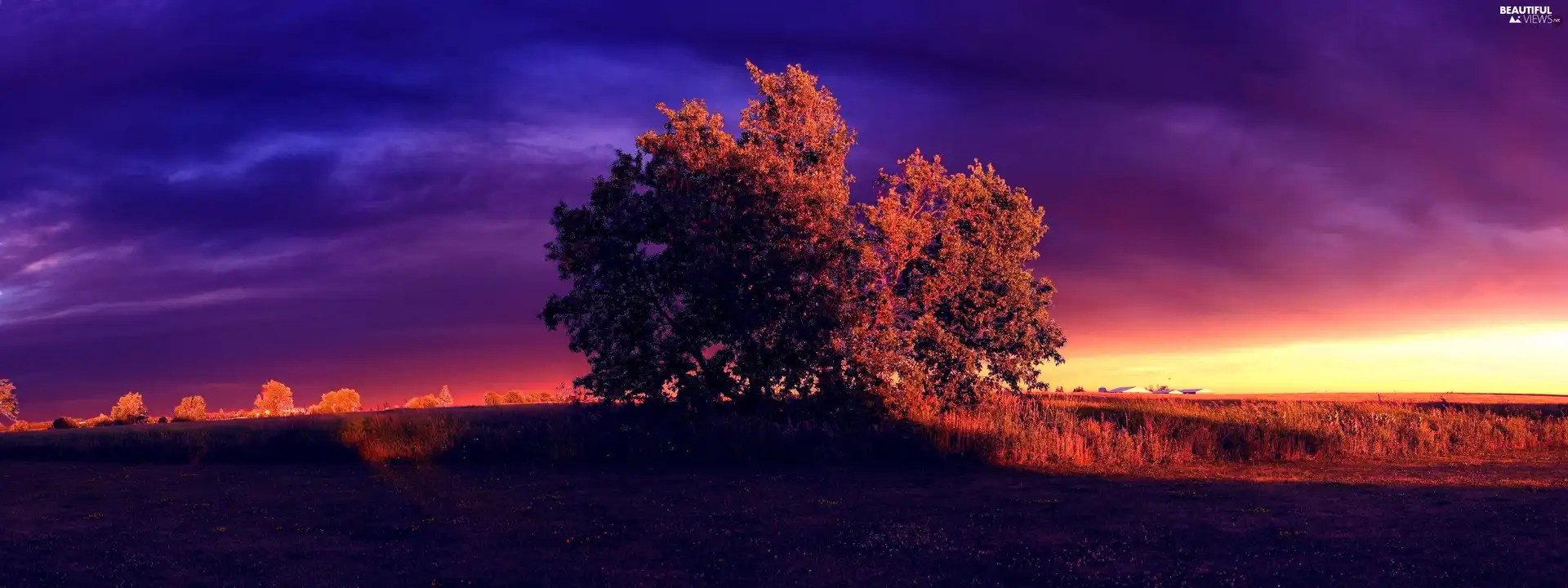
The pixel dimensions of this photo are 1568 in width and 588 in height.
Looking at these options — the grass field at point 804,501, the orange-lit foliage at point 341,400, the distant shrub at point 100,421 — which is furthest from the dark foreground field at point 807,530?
the orange-lit foliage at point 341,400

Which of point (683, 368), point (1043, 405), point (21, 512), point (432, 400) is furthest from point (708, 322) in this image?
point (432, 400)

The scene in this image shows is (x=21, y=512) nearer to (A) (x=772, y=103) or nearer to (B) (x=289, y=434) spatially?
(B) (x=289, y=434)

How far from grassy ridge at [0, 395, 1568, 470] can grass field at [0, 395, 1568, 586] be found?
138mm

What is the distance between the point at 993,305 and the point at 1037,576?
2156cm

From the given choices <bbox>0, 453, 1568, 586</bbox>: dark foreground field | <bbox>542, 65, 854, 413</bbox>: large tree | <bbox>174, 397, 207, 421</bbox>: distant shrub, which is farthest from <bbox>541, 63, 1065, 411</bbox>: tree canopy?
<bbox>174, 397, 207, 421</bbox>: distant shrub

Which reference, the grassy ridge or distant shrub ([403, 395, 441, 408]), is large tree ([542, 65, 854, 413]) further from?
distant shrub ([403, 395, 441, 408])

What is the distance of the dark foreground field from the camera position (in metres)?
15.2

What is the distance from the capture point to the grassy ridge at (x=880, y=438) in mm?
31359

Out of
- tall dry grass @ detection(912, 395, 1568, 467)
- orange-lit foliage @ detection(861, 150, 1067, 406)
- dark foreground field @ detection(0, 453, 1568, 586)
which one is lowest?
dark foreground field @ detection(0, 453, 1568, 586)

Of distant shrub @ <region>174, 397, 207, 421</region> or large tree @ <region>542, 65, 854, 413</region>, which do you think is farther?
distant shrub @ <region>174, 397, 207, 421</region>

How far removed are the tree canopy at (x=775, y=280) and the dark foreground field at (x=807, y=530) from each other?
611 cm

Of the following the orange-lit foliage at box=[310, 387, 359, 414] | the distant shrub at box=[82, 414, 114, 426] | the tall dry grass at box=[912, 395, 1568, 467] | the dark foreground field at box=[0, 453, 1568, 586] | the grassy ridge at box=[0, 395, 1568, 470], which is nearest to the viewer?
the dark foreground field at box=[0, 453, 1568, 586]

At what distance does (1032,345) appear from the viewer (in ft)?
119

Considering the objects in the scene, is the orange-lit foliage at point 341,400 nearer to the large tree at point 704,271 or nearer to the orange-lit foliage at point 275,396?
the orange-lit foliage at point 275,396
